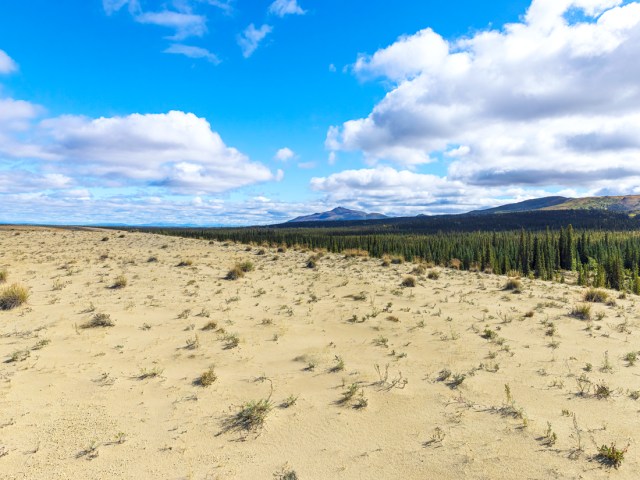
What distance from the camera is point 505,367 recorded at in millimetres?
9820

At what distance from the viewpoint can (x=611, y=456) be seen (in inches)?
229

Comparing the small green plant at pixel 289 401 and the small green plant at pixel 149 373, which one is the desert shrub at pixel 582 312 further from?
the small green plant at pixel 149 373

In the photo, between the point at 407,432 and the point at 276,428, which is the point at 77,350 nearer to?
the point at 276,428

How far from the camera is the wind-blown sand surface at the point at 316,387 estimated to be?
6.19m

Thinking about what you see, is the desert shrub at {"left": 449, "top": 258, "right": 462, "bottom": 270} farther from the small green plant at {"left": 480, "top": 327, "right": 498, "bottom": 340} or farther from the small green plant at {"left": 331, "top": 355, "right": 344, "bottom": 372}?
the small green plant at {"left": 331, "top": 355, "right": 344, "bottom": 372}

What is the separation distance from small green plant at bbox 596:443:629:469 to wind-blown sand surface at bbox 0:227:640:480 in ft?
0.45

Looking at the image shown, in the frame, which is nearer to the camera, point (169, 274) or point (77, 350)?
point (77, 350)

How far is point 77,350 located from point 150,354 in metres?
2.47

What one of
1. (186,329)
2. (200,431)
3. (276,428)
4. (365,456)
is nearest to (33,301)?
(186,329)

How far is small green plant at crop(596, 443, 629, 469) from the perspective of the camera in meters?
5.75

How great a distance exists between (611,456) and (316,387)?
6051 millimetres

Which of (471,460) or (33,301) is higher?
(33,301)

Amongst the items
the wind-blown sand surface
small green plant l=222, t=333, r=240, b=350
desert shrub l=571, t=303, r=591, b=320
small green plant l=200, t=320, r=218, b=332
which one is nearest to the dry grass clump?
the wind-blown sand surface

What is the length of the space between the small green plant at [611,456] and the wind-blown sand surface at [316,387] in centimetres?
14
